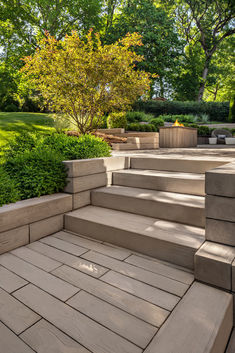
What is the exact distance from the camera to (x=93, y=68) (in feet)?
17.8

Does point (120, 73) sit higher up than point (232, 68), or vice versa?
point (232, 68)

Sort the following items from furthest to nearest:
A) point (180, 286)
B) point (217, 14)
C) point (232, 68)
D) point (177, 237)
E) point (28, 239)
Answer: point (232, 68) → point (217, 14) → point (28, 239) → point (177, 237) → point (180, 286)

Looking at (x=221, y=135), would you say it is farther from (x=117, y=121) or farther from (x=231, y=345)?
(x=231, y=345)

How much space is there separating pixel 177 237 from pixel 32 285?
4.01ft

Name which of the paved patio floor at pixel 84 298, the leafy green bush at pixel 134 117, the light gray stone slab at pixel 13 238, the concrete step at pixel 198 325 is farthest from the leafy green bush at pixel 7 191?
the leafy green bush at pixel 134 117

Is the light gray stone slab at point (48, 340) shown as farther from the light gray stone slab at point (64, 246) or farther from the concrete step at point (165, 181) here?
the concrete step at point (165, 181)

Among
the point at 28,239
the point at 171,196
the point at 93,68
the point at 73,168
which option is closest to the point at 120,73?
the point at 93,68

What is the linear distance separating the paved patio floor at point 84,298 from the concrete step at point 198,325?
61 mm

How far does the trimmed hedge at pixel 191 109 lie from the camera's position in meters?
16.1

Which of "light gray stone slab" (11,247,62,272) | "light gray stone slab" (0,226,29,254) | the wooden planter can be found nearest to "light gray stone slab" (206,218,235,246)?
"light gray stone slab" (11,247,62,272)

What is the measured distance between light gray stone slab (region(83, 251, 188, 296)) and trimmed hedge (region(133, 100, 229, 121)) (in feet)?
49.5

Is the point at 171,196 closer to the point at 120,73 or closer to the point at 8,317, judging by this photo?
the point at 8,317

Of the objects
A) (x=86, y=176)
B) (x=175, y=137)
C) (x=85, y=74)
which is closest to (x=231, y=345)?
(x=86, y=176)

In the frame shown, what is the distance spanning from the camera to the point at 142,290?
62.4 inches
